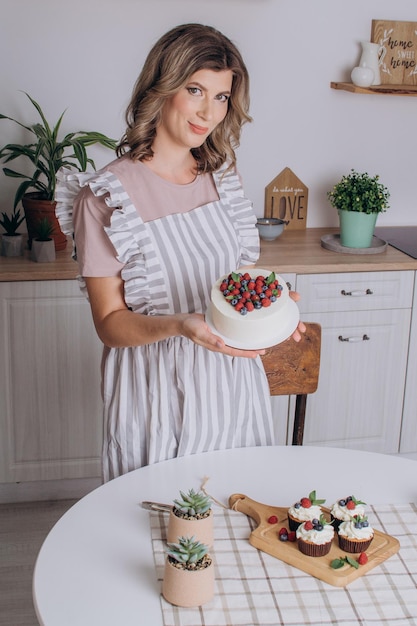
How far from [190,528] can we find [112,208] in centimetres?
71

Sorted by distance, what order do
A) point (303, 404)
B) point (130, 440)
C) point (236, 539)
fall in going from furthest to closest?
point (303, 404) → point (130, 440) → point (236, 539)

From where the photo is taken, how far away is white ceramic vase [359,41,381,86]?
326cm

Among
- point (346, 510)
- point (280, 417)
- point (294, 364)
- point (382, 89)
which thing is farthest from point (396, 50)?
point (346, 510)

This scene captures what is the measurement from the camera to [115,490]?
1.65 m

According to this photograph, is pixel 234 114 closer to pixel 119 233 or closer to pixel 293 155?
pixel 119 233

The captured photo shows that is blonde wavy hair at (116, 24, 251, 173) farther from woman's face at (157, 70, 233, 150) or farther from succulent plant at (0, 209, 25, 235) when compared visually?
Answer: succulent plant at (0, 209, 25, 235)

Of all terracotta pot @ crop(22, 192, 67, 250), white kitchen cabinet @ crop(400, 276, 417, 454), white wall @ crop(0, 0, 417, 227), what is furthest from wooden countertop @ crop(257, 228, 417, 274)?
terracotta pot @ crop(22, 192, 67, 250)

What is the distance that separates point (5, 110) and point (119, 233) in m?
1.58

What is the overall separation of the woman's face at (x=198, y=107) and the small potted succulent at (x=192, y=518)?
776 mm

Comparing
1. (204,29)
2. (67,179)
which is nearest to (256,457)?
(67,179)

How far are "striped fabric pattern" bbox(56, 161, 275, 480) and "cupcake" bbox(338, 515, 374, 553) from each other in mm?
492

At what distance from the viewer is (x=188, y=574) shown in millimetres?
1286

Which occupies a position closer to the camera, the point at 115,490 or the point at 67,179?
the point at 115,490

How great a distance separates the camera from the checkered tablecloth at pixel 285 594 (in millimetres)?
1304
